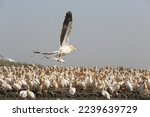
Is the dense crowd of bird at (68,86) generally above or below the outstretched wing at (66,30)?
below

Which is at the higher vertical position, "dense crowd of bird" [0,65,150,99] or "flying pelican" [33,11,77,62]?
"flying pelican" [33,11,77,62]

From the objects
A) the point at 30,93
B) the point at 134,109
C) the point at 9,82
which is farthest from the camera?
the point at 9,82

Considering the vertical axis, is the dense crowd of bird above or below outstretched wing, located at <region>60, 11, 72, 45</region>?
below

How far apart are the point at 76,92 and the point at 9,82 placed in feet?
4.82

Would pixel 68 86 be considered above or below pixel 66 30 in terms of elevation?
below

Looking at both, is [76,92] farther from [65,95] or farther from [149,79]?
[149,79]

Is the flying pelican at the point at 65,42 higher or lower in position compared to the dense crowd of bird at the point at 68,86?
higher

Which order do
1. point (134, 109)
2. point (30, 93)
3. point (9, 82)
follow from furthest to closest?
1. point (9, 82)
2. point (30, 93)
3. point (134, 109)

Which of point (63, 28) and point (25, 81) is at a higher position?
point (63, 28)

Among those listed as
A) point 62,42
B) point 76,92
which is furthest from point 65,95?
point 62,42

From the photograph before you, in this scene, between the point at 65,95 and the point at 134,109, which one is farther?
the point at 65,95

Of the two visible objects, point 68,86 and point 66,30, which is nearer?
point 66,30

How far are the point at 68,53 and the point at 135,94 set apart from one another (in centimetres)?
166

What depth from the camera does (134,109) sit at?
10766 mm
